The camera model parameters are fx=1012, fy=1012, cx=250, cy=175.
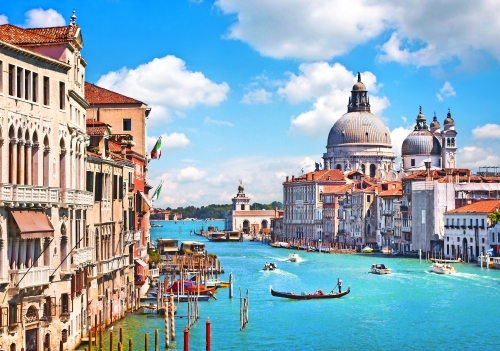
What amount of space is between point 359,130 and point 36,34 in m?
80.2

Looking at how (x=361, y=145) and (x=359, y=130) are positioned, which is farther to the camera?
(x=359, y=130)

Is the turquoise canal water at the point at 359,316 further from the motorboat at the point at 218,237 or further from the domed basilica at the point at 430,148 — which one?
the motorboat at the point at 218,237

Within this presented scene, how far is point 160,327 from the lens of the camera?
75.8ft

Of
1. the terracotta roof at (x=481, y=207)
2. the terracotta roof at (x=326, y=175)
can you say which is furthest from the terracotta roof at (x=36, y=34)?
the terracotta roof at (x=326, y=175)

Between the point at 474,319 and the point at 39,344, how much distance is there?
15.8 meters

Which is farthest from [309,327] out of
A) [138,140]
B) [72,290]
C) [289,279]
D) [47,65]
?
[289,279]

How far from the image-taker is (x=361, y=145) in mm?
95000

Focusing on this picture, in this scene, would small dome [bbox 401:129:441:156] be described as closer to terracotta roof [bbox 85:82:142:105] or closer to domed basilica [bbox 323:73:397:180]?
domed basilica [bbox 323:73:397:180]

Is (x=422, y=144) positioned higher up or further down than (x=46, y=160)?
higher up

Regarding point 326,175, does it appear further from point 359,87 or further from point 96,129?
point 96,129

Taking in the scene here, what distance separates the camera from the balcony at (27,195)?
13.5 metres

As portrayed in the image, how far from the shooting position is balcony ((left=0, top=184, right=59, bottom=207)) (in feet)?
44.4

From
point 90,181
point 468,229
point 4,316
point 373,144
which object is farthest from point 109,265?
point 373,144

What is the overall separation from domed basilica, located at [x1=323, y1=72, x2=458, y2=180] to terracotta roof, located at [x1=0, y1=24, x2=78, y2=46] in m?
74.8
